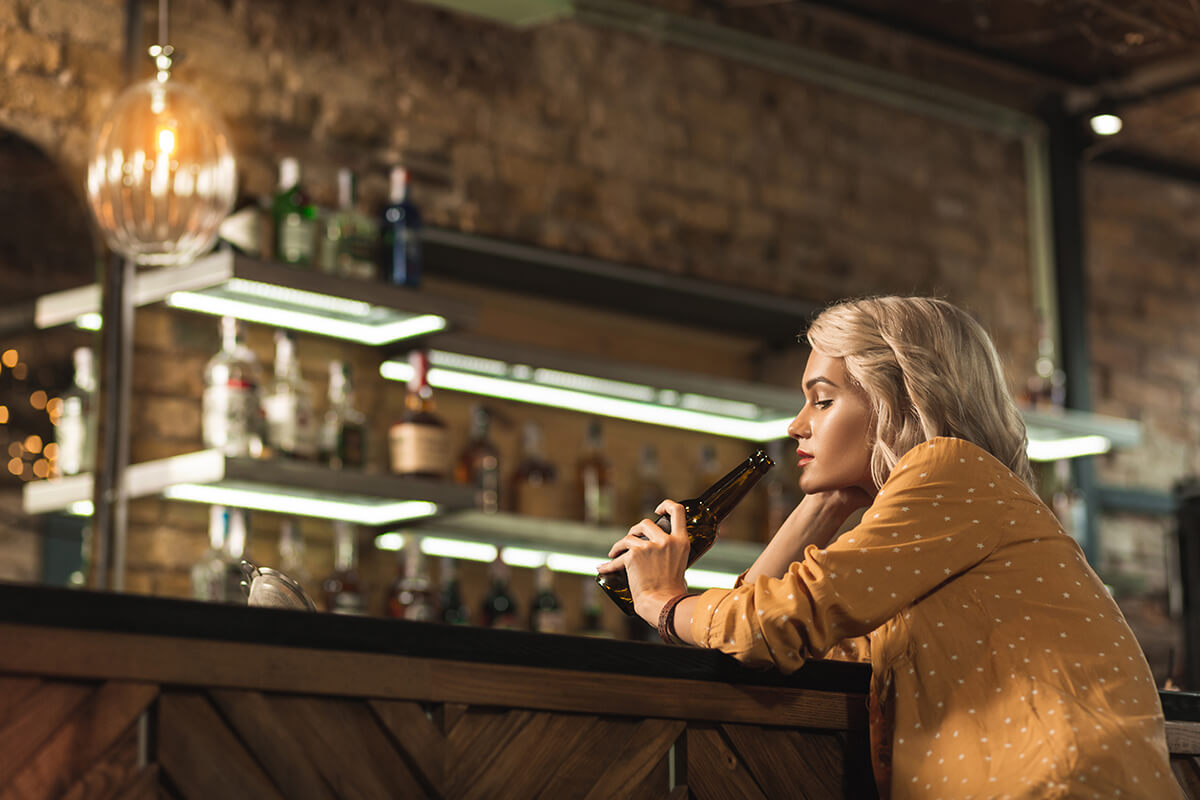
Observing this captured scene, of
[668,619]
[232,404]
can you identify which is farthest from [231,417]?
[668,619]

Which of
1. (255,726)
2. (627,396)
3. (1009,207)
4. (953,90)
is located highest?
(953,90)

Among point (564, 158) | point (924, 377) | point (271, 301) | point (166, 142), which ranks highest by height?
point (564, 158)

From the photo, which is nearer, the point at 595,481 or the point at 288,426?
the point at 288,426

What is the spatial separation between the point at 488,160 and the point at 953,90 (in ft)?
6.30

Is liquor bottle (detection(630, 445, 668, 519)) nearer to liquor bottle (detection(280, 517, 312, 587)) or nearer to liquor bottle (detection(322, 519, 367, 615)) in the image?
liquor bottle (detection(322, 519, 367, 615))

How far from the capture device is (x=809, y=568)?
1.56 meters

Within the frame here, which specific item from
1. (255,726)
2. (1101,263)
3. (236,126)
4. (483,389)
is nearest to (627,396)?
(483,389)

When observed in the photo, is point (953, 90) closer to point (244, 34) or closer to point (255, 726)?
point (244, 34)

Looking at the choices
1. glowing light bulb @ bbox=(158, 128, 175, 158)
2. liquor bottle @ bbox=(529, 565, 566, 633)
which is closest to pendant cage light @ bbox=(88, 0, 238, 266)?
glowing light bulb @ bbox=(158, 128, 175, 158)

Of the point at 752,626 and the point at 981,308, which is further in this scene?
the point at 981,308

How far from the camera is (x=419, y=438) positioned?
11.7 feet

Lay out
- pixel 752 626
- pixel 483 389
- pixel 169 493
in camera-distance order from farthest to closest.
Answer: pixel 483 389
pixel 169 493
pixel 752 626

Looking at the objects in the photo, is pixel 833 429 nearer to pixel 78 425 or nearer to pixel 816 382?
pixel 816 382

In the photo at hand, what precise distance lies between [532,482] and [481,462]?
0.18 metres
